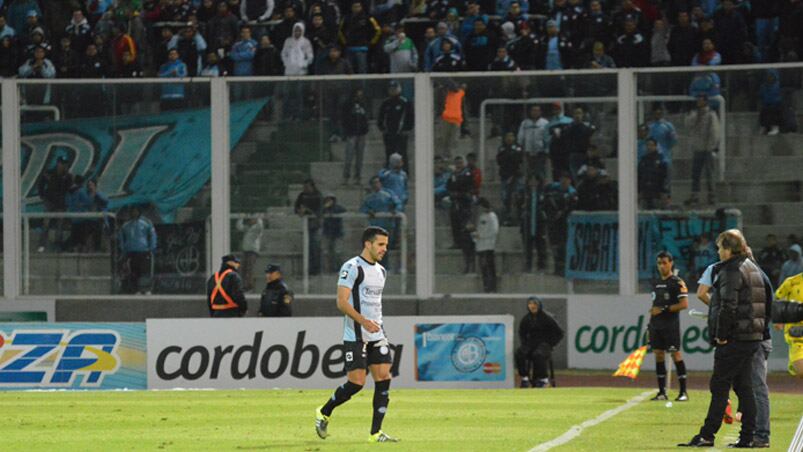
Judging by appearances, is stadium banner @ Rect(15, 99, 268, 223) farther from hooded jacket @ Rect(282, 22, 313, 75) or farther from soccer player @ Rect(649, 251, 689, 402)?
soccer player @ Rect(649, 251, 689, 402)

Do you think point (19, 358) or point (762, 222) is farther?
point (762, 222)

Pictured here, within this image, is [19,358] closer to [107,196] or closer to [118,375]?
[118,375]

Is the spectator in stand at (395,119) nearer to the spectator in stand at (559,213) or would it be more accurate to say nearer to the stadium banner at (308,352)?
the spectator in stand at (559,213)

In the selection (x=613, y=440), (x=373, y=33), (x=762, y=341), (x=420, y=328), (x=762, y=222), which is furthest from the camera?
(x=373, y=33)

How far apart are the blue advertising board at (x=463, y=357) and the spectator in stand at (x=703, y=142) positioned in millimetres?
5415

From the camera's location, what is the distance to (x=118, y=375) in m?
24.2

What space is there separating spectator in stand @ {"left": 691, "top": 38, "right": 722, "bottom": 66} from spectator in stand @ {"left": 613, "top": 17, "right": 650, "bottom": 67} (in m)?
0.91

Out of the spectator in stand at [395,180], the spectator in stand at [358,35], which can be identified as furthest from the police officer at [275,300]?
the spectator in stand at [358,35]

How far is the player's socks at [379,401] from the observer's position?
14.3 metres

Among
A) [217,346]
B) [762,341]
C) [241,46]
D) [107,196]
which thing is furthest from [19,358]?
[762,341]

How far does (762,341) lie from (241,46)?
1741 centimetres

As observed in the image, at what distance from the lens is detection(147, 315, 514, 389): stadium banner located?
24.1 m

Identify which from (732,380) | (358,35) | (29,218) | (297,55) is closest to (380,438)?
(732,380)

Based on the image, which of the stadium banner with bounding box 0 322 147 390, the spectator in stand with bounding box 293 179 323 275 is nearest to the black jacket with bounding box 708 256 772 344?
the stadium banner with bounding box 0 322 147 390
